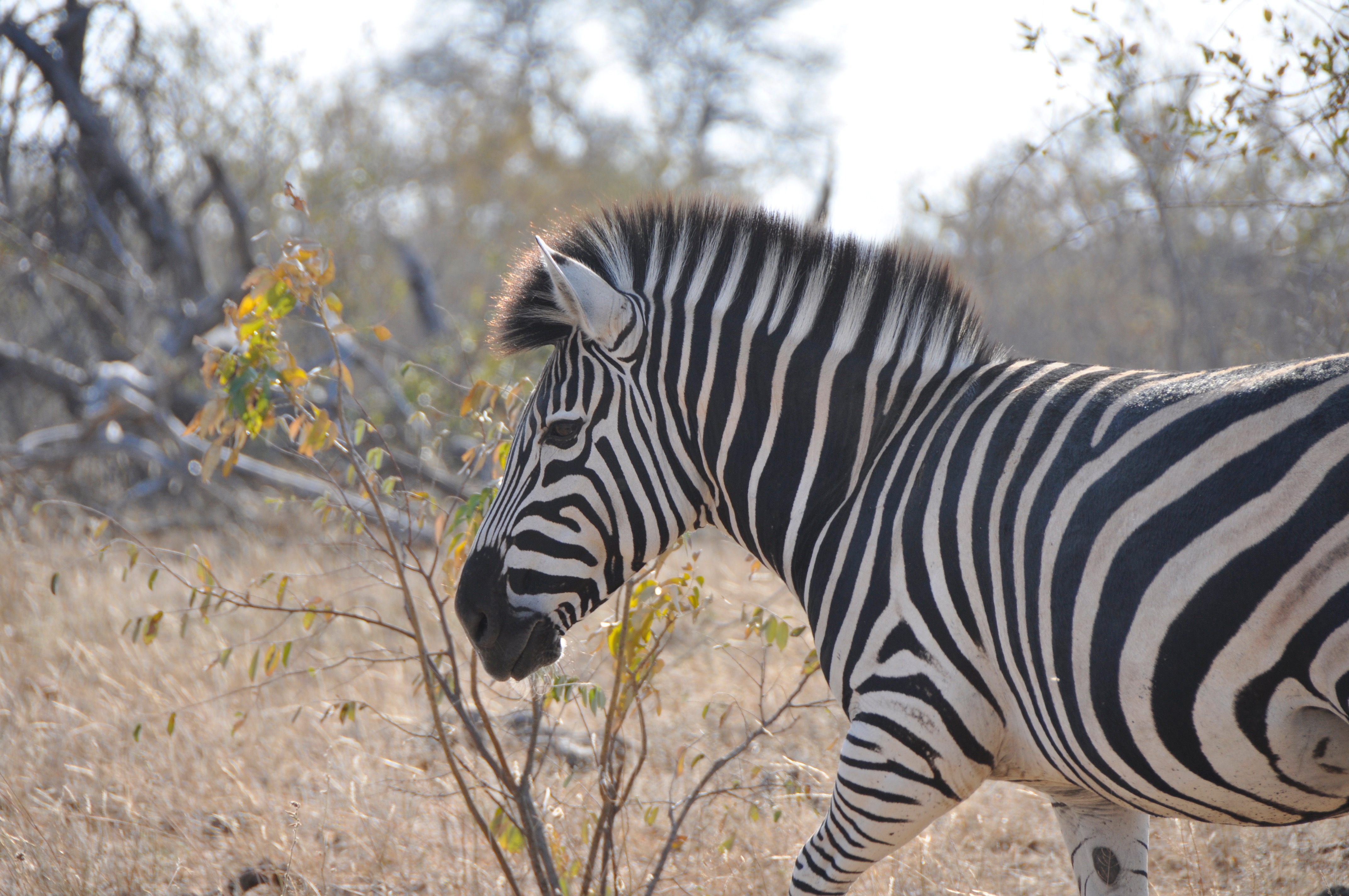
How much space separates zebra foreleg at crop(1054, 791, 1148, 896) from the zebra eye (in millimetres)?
1524

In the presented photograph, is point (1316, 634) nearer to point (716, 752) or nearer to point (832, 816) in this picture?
point (832, 816)

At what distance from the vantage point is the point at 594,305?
7.86 feet

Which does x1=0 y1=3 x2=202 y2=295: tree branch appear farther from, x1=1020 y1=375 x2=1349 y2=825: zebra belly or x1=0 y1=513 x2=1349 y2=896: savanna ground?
x1=1020 y1=375 x2=1349 y2=825: zebra belly

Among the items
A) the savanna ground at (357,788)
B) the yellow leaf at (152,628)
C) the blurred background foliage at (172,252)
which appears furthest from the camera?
the blurred background foliage at (172,252)

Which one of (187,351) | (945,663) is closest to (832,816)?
(945,663)

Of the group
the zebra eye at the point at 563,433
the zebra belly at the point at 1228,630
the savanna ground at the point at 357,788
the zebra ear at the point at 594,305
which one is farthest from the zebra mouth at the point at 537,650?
the zebra belly at the point at 1228,630

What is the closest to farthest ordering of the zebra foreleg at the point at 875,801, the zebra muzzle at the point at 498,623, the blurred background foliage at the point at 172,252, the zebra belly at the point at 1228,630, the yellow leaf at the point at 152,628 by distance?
the zebra belly at the point at 1228,630 → the zebra foreleg at the point at 875,801 → the zebra muzzle at the point at 498,623 → the yellow leaf at the point at 152,628 → the blurred background foliage at the point at 172,252

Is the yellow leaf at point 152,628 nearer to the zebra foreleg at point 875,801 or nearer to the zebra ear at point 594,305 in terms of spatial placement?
the zebra ear at point 594,305

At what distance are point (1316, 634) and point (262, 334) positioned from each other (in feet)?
8.08

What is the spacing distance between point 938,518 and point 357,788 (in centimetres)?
287

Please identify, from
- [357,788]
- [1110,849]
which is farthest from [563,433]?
[357,788]

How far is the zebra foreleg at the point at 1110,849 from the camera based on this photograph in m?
2.38

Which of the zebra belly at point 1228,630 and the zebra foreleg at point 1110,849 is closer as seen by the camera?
the zebra belly at point 1228,630

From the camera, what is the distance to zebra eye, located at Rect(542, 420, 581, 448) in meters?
2.43
